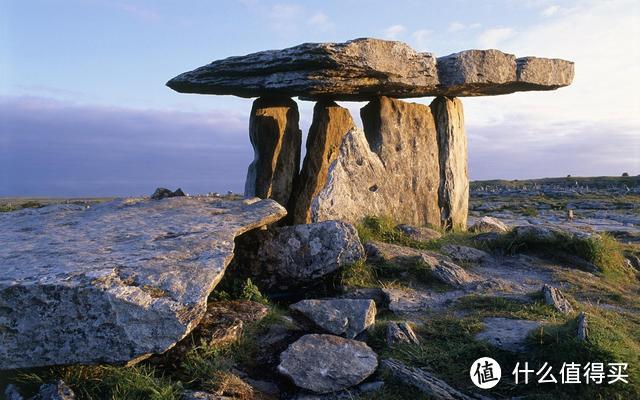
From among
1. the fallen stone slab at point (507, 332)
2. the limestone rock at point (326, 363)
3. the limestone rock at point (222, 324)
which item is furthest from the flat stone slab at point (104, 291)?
the fallen stone slab at point (507, 332)

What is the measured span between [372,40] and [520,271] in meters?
5.21

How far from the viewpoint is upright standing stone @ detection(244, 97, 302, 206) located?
1381 cm

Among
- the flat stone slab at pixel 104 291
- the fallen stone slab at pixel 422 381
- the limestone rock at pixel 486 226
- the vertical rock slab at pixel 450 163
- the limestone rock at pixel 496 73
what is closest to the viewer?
the fallen stone slab at pixel 422 381

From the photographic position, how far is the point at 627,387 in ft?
17.6

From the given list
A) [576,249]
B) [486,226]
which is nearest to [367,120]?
[486,226]

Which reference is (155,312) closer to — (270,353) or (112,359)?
(112,359)

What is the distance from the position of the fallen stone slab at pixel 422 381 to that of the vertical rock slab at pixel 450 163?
961 cm

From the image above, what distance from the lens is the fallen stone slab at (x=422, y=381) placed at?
548 cm

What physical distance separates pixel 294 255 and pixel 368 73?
484 cm

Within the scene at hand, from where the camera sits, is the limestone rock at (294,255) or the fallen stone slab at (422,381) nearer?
the fallen stone slab at (422,381)

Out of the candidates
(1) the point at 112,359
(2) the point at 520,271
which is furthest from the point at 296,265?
(2) the point at 520,271

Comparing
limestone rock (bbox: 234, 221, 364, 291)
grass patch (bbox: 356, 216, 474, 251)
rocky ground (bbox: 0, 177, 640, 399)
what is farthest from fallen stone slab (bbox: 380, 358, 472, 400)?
grass patch (bbox: 356, 216, 474, 251)

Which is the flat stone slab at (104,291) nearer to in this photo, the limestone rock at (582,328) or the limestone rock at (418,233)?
the limestone rock at (582,328)

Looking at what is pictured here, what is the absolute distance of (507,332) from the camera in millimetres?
6773
